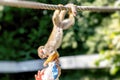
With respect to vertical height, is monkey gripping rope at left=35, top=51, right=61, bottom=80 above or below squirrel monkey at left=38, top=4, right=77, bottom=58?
below

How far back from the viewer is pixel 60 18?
5.16ft

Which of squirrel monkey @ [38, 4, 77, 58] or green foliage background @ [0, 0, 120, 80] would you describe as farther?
green foliage background @ [0, 0, 120, 80]

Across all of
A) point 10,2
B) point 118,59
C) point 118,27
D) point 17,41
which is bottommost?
point 10,2

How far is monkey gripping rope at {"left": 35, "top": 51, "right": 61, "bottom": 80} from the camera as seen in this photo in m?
1.51

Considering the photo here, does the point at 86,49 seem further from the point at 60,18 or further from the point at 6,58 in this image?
the point at 60,18

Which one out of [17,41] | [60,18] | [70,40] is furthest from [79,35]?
[60,18]

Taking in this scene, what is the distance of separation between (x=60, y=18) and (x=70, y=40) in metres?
2.76

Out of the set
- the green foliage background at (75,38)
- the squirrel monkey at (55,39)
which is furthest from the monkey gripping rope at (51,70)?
the green foliage background at (75,38)

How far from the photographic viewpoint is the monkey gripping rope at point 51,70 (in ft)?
4.95

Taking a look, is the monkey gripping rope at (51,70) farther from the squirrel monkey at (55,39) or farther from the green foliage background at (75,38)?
the green foliage background at (75,38)

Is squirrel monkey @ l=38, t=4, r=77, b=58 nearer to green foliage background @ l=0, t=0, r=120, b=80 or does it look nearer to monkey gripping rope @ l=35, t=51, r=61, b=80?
monkey gripping rope @ l=35, t=51, r=61, b=80

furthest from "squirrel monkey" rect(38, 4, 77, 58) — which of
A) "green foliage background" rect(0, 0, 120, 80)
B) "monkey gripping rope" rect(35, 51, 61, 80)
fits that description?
"green foliage background" rect(0, 0, 120, 80)

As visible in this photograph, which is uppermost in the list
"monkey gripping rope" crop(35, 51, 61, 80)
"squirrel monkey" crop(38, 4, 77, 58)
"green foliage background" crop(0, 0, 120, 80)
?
"green foliage background" crop(0, 0, 120, 80)

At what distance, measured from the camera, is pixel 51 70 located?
4.98 ft
